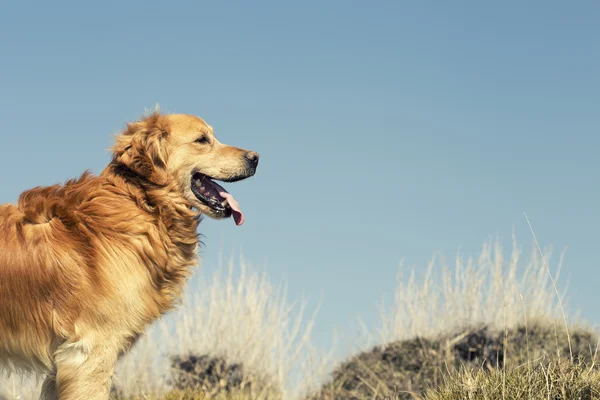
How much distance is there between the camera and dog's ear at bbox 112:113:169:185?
5.95m

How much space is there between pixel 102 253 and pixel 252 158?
1512 millimetres

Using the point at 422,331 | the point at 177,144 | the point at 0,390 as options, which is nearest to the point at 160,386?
the point at 0,390

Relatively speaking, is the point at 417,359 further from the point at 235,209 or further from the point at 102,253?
the point at 102,253

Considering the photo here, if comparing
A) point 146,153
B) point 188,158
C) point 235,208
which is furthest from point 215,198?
point 146,153

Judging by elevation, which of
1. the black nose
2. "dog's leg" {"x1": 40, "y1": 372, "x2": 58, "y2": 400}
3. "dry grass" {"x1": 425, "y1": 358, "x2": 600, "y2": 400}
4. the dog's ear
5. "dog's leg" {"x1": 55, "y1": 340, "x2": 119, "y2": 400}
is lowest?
"dog's leg" {"x1": 40, "y1": 372, "x2": 58, "y2": 400}

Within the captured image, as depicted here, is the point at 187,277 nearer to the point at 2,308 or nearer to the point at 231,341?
the point at 2,308

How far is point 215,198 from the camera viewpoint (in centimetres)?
629

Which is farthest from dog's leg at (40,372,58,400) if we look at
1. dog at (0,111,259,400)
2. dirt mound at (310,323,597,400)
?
dirt mound at (310,323,597,400)

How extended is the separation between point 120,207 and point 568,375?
3.99m

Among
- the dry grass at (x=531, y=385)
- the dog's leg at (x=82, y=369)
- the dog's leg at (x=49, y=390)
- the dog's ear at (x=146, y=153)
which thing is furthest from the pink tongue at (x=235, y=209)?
the dry grass at (x=531, y=385)

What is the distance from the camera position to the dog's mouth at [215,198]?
6215 mm

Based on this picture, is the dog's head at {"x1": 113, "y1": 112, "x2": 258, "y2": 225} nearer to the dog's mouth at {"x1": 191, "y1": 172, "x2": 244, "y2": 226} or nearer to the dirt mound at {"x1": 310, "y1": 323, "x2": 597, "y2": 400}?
the dog's mouth at {"x1": 191, "y1": 172, "x2": 244, "y2": 226}

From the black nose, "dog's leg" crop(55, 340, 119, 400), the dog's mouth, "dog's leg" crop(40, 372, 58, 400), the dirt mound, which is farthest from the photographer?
the dirt mound

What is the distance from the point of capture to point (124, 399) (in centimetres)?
928
